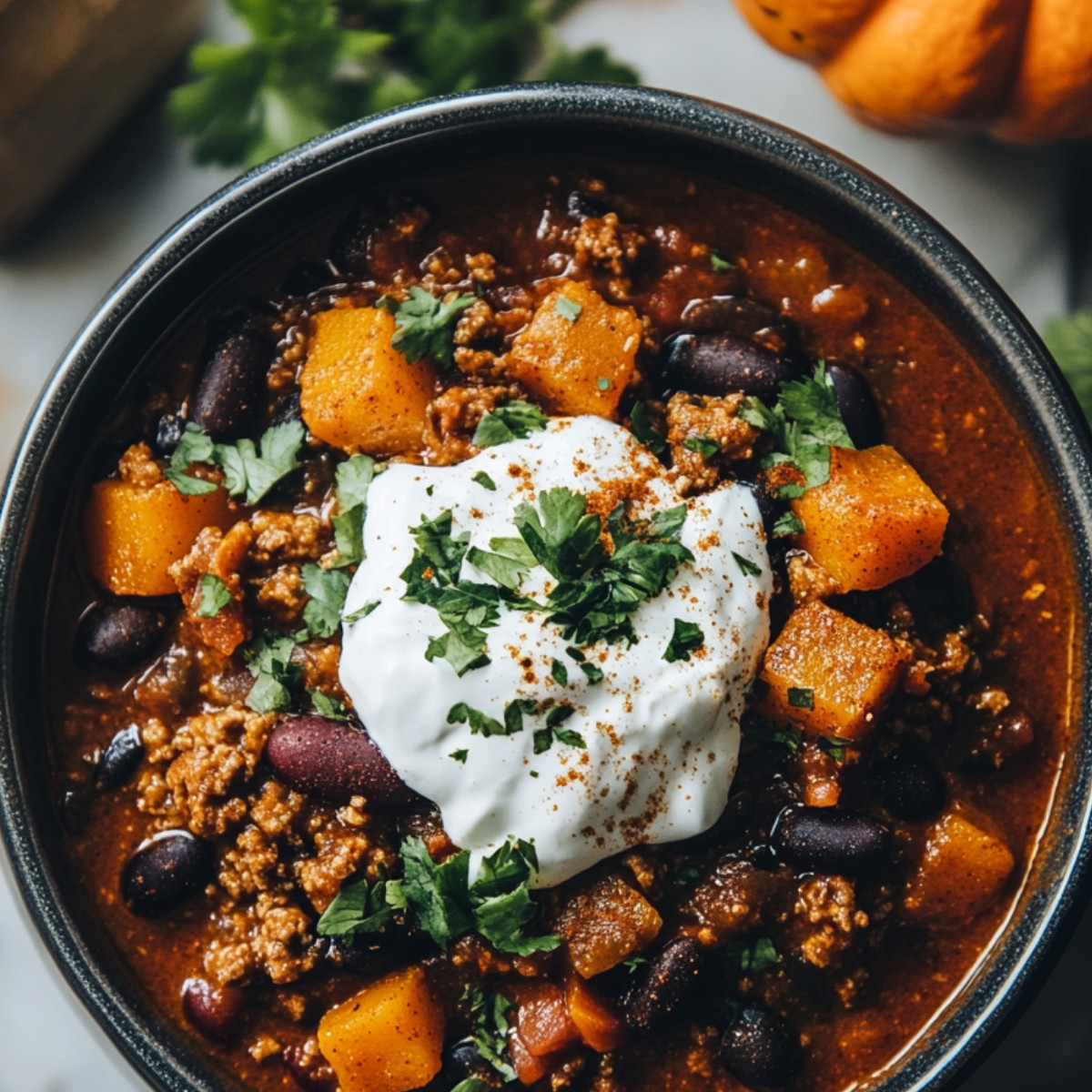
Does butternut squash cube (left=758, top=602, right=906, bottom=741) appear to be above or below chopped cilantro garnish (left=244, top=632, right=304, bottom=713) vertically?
below

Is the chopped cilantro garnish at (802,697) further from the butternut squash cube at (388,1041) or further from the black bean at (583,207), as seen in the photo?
the black bean at (583,207)

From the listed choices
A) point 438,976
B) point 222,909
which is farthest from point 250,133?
point 438,976

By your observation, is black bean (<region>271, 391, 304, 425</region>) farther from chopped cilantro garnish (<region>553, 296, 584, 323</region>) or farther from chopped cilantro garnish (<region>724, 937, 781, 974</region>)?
chopped cilantro garnish (<region>724, 937, 781, 974</region>)

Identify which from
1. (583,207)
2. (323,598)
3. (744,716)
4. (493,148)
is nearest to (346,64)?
(493,148)

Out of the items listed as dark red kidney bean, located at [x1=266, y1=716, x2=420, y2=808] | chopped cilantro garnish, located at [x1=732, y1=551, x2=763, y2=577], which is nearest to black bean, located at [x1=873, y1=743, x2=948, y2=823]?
chopped cilantro garnish, located at [x1=732, y1=551, x2=763, y2=577]

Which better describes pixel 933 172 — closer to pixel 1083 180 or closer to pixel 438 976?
pixel 1083 180

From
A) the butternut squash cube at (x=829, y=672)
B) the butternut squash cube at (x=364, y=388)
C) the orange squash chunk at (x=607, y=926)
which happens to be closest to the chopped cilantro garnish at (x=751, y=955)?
the orange squash chunk at (x=607, y=926)
